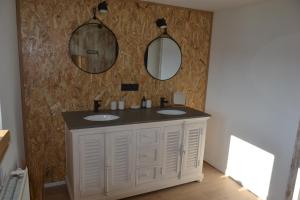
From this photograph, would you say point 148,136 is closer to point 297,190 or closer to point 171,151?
point 171,151

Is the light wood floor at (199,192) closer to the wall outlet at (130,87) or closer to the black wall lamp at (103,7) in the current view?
the wall outlet at (130,87)

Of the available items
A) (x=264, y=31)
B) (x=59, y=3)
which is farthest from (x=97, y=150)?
(x=264, y=31)

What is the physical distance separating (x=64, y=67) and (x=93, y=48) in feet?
1.35

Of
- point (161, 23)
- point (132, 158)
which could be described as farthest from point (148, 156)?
point (161, 23)

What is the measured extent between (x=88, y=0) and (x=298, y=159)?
2.79m

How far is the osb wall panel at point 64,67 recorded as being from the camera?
2.41 metres

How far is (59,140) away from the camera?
269 cm

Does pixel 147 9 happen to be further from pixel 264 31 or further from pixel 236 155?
pixel 236 155

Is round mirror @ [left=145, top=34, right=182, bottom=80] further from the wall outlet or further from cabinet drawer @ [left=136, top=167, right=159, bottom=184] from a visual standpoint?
cabinet drawer @ [left=136, top=167, right=159, bottom=184]

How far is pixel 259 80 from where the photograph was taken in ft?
8.61

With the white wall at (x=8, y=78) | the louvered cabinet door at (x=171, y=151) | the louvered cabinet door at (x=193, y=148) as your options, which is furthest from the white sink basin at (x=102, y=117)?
the louvered cabinet door at (x=193, y=148)

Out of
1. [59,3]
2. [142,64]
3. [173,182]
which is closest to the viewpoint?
[59,3]

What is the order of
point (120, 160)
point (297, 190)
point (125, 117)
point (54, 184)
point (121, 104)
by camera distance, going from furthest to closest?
point (121, 104) → point (54, 184) → point (125, 117) → point (120, 160) → point (297, 190)

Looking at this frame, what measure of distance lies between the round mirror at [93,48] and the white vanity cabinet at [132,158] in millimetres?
844
